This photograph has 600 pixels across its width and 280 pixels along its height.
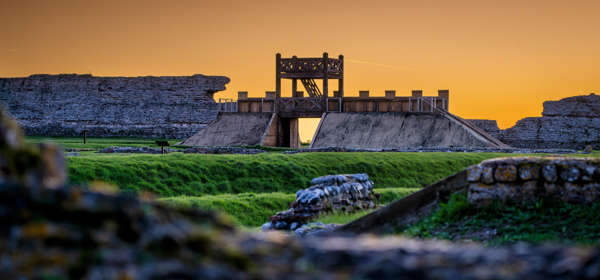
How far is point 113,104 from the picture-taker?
209ft

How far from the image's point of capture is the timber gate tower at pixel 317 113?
1622 inches

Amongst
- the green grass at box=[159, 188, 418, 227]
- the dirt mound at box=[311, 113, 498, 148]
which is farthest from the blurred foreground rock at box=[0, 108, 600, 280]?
the dirt mound at box=[311, 113, 498, 148]

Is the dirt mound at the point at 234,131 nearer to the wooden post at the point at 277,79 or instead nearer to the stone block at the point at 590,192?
the wooden post at the point at 277,79

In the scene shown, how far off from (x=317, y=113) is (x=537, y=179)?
34879mm

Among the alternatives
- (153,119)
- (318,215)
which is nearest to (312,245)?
(318,215)

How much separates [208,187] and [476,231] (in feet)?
44.8

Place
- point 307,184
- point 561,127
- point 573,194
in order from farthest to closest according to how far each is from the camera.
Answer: point 561,127, point 307,184, point 573,194

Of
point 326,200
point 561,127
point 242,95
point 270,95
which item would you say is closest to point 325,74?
point 270,95

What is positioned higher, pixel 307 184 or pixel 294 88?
pixel 294 88

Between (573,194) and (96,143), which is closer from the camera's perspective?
(573,194)

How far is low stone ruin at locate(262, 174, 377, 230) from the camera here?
15.1m

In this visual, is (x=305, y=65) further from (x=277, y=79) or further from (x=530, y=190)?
(x=530, y=190)

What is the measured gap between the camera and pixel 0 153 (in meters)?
4.19

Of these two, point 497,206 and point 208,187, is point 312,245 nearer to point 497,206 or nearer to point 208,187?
point 497,206
